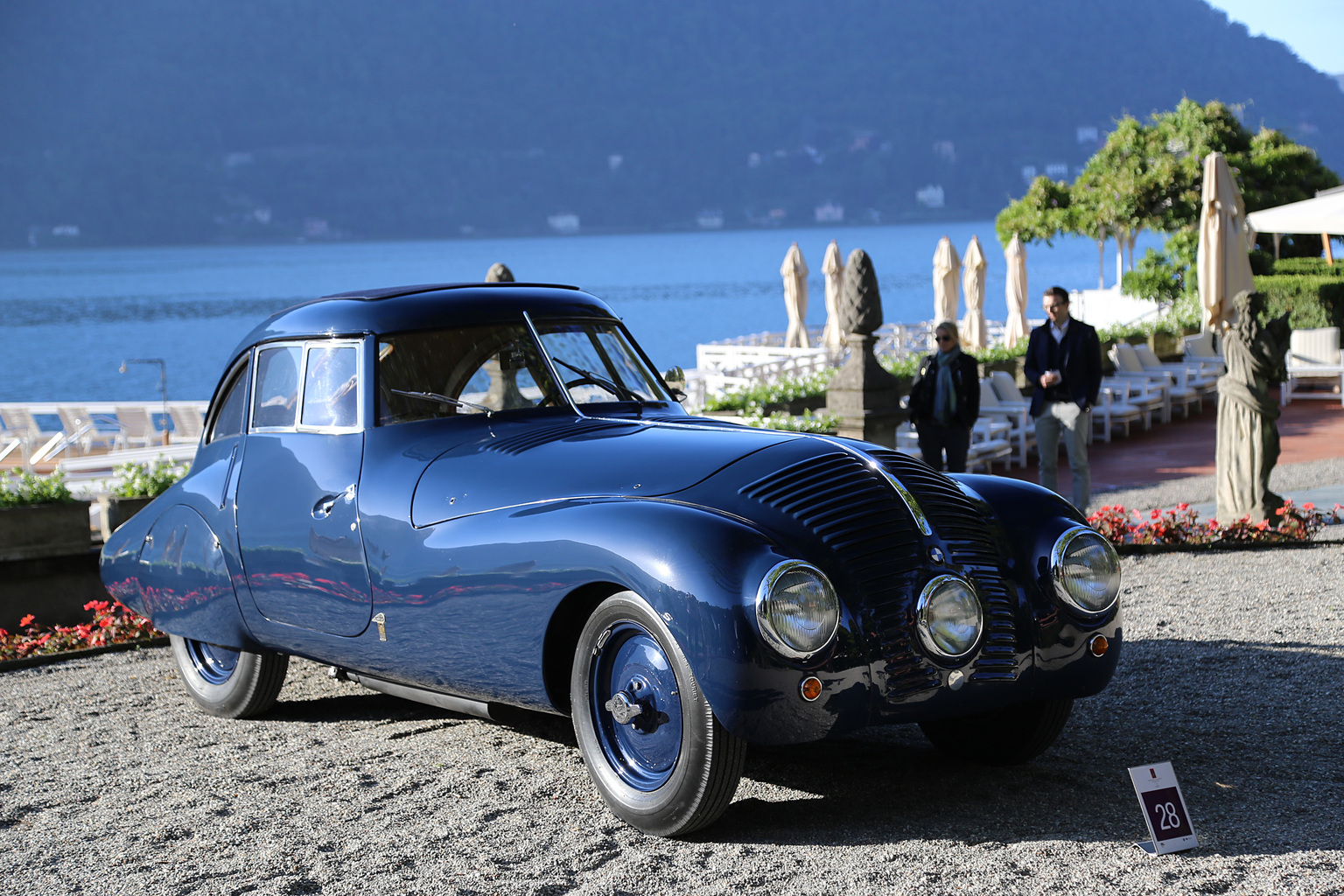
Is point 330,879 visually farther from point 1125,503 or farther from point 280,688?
point 1125,503

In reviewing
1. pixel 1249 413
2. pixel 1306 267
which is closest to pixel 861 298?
pixel 1249 413

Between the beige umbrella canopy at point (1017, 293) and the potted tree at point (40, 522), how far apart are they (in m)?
20.5

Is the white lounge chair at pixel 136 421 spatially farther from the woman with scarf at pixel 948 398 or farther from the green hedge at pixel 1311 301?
the green hedge at pixel 1311 301

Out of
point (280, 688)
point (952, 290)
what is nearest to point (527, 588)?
point (280, 688)

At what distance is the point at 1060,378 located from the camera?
10852mm

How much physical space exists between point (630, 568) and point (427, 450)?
4.46 feet

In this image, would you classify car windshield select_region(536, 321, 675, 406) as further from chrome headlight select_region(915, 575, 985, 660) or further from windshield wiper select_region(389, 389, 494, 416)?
chrome headlight select_region(915, 575, 985, 660)

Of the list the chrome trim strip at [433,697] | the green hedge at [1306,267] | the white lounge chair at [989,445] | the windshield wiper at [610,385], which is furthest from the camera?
the green hedge at [1306,267]

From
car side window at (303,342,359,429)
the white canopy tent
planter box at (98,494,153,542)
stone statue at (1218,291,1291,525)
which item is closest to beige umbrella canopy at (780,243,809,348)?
the white canopy tent

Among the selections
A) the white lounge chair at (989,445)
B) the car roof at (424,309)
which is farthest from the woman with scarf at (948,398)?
the car roof at (424,309)

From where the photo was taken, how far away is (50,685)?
7.20 metres

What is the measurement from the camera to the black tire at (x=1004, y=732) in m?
4.95

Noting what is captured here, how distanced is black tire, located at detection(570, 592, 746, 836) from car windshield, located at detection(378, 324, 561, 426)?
139cm

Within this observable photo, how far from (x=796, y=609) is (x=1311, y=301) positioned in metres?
26.5
